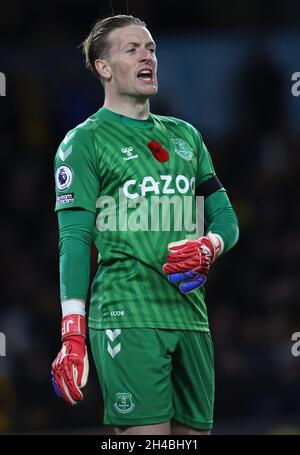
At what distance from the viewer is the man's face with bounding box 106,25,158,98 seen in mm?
3988

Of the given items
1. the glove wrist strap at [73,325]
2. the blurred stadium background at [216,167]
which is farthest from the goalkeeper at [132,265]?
the blurred stadium background at [216,167]

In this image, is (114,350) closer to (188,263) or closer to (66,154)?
(188,263)

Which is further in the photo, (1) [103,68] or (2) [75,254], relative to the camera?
(1) [103,68]

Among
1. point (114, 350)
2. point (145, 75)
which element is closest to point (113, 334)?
point (114, 350)

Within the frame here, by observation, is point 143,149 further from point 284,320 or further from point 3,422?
point 284,320

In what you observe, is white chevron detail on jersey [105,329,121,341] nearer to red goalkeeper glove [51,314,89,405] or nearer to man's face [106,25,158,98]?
red goalkeeper glove [51,314,89,405]

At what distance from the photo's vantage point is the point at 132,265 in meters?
3.85

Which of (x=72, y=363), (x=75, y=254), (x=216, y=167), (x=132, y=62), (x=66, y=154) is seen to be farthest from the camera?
(x=216, y=167)

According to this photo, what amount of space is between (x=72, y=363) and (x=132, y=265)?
17.5 inches

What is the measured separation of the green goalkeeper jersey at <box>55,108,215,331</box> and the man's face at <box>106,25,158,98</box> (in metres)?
0.18

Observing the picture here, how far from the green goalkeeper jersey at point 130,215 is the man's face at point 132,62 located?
177mm

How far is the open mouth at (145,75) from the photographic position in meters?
3.99

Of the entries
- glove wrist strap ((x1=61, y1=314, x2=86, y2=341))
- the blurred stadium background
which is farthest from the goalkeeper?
the blurred stadium background

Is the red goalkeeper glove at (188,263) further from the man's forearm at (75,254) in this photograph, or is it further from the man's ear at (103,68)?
the man's ear at (103,68)
